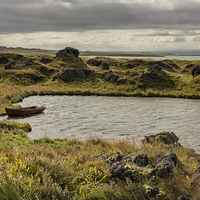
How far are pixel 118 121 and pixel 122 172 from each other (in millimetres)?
26575

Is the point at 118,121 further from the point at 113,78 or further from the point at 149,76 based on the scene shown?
the point at 149,76

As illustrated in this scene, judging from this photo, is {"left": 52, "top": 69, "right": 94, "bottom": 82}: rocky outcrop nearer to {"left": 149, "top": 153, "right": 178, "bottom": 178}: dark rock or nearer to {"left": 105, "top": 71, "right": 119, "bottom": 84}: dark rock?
{"left": 105, "top": 71, "right": 119, "bottom": 84}: dark rock

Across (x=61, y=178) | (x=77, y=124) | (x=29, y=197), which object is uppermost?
(x=29, y=197)

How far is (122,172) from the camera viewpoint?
7.72 meters

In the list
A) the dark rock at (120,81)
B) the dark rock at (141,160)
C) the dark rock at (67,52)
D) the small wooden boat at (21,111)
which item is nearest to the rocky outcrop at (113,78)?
the dark rock at (120,81)

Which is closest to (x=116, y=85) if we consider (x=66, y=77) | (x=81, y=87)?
(x=81, y=87)

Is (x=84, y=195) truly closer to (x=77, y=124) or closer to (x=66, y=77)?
(x=77, y=124)

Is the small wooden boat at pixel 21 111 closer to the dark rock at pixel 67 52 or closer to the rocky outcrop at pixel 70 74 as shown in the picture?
the rocky outcrop at pixel 70 74

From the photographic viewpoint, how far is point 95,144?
19922mm

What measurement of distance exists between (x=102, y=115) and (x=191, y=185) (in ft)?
104

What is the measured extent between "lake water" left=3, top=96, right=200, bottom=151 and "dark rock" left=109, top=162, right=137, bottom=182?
14.6 metres

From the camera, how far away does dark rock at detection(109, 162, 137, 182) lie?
296 inches

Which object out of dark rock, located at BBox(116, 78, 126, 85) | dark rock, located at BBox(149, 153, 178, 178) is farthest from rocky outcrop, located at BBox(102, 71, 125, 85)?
dark rock, located at BBox(149, 153, 178, 178)

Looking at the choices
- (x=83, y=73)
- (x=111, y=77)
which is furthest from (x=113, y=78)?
(x=83, y=73)
